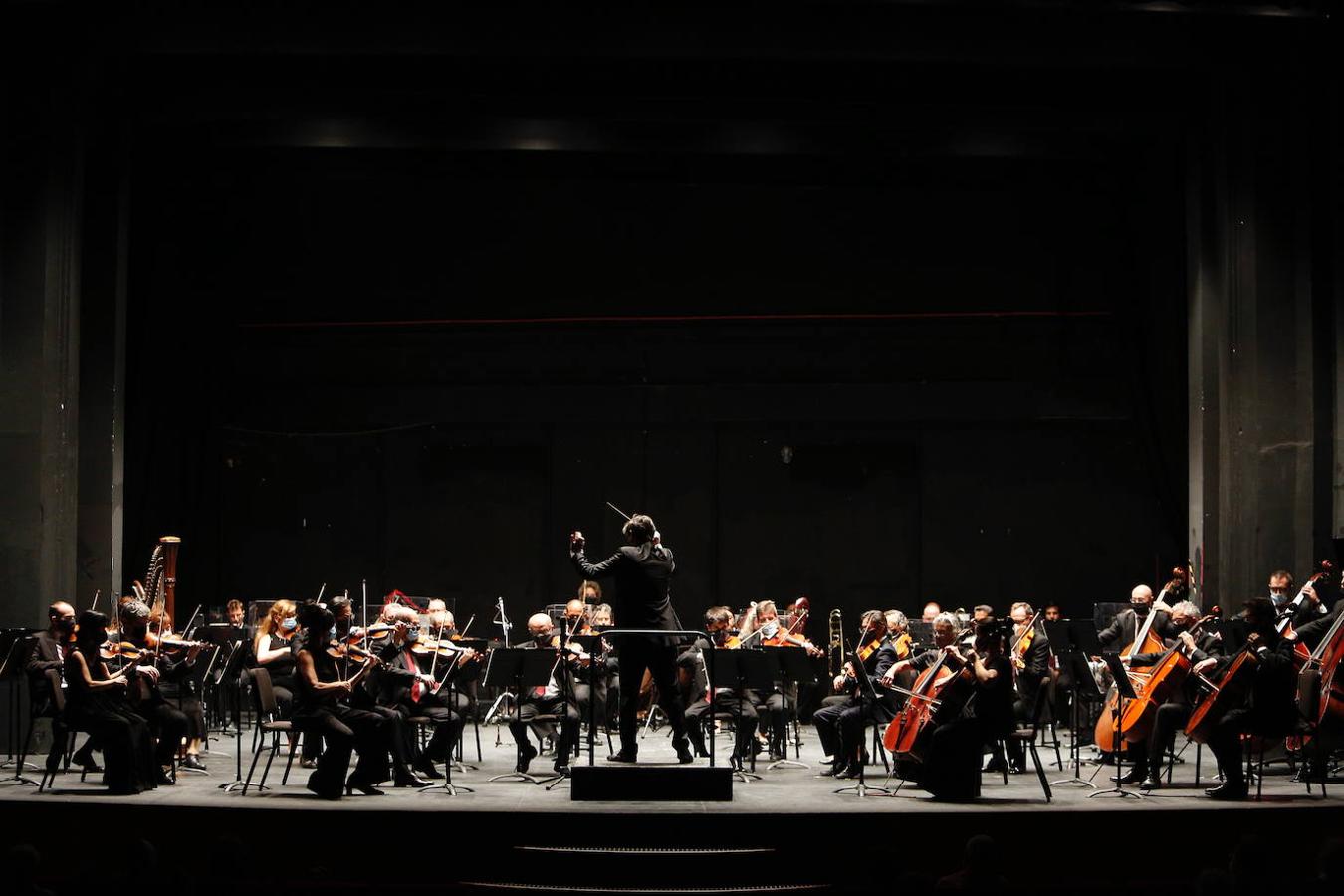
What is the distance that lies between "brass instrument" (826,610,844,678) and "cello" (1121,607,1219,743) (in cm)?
371

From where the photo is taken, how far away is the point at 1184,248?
1506 centimetres

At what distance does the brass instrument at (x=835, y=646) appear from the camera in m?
13.6

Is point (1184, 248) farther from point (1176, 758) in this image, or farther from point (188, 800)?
point (188, 800)

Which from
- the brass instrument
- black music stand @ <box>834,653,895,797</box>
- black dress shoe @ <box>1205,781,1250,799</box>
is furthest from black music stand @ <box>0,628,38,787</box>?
black dress shoe @ <box>1205,781,1250,799</box>

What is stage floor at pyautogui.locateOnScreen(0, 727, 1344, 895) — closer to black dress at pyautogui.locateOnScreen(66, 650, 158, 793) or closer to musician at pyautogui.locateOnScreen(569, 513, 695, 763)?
black dress at pyautogui.locateOnScreen(66, 650, 158, 793)

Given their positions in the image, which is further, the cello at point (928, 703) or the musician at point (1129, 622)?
the musician at point (1129, 622)

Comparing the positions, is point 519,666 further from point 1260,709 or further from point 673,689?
point 1260,709

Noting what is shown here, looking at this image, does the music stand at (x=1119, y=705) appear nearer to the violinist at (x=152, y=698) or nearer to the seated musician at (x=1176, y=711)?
the seated musician at (x=1176, y=711)

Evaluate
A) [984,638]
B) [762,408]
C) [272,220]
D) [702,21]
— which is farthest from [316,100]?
[984,638]

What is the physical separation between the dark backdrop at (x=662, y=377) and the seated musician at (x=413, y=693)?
582cm

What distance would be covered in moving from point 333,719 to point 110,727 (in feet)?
4.73

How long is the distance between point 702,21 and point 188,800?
7662 millimetres

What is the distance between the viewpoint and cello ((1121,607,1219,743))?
9820 mm

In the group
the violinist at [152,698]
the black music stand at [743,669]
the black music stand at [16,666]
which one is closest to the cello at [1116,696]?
the black music stand at [743,669]
